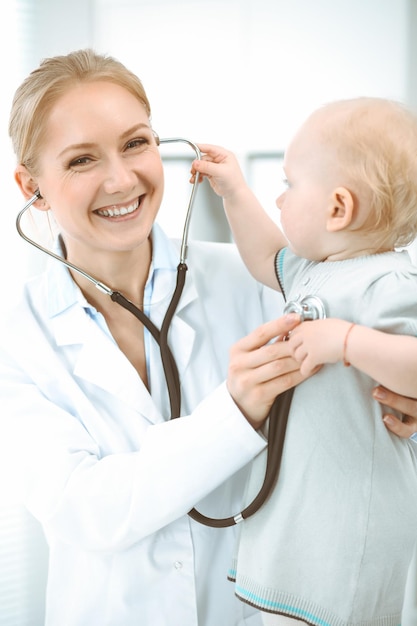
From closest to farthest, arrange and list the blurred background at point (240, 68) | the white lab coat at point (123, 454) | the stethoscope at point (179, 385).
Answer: the stethoscope at point (179, 385), the white lab coat at point (123, 454), the blurred background at point (240, 68)

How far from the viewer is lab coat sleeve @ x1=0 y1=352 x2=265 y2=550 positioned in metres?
1.06

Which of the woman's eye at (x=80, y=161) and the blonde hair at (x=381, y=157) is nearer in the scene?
the blonde hair at (x=381, y=157)

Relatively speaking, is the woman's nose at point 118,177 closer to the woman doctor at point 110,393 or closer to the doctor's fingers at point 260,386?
the woman doctor at point 110,393

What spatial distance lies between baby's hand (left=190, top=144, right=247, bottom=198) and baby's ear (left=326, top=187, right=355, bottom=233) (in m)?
0.32

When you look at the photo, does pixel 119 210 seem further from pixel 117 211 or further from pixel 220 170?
pixel 220 170

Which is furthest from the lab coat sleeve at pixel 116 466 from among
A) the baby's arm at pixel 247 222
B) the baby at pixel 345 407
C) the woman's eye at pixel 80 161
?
the woman's eye at pixel 80 161

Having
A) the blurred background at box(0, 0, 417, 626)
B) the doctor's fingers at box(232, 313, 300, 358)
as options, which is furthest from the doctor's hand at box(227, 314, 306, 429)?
the blurred background at box(0, 0, 417, 626)

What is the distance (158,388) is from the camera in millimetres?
1245

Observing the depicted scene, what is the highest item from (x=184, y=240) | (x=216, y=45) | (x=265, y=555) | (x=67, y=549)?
(x=216, y=45)

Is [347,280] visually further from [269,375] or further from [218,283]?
[218,283]

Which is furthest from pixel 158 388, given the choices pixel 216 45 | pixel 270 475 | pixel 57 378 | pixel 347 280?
pixel 216 45

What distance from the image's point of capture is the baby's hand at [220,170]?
1235 millimetres

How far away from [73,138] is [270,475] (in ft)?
2.05

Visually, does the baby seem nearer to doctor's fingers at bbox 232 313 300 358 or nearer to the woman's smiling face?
doctor's fingers at bbox 232 313 300 358
